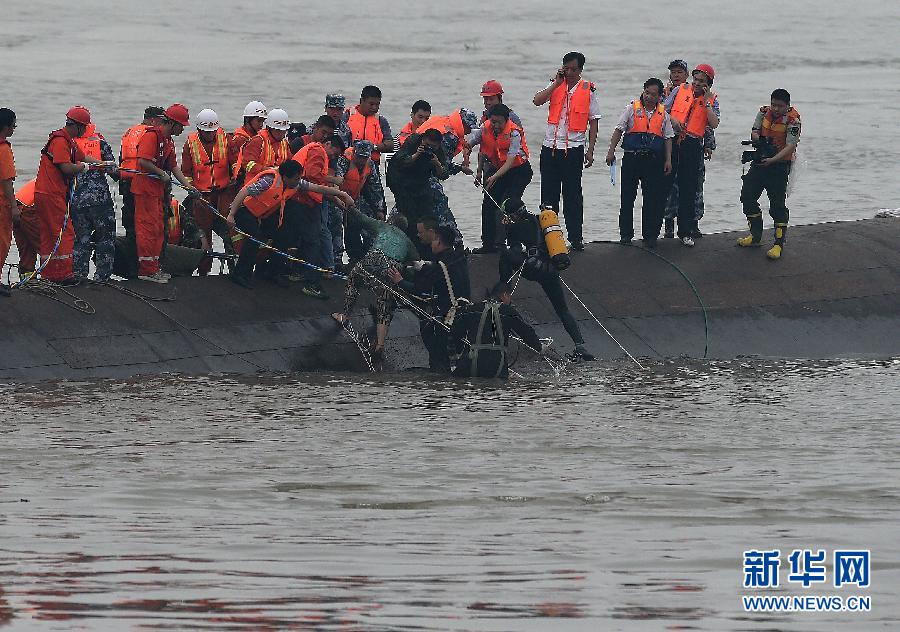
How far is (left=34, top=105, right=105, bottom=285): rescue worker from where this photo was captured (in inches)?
757

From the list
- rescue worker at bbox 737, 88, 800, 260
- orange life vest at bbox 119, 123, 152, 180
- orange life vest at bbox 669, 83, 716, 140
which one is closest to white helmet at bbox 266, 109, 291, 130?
orange life vest at bbox 119, 123, 152, 180

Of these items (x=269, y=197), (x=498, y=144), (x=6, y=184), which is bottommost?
(x=269, y=197)

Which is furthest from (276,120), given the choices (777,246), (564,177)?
(777,246)

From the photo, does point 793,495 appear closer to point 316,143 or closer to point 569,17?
point 316,143

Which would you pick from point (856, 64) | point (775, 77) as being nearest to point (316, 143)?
point (775, 77)

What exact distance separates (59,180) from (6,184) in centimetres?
79

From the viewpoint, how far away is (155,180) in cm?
2012

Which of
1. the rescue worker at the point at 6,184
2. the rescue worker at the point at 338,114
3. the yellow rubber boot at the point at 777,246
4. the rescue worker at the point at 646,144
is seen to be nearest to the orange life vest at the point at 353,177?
the rescue worker at the point at 338,114

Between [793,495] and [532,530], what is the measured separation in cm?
277

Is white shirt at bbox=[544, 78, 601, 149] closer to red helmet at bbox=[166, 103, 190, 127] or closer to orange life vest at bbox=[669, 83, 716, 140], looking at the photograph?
orange life vest at bbox=[669, 83, 716, 140]

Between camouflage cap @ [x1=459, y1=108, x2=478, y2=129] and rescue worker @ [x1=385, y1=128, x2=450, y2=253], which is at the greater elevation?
camouflage cap @ [x1=459, y1=108, x2=478, y2=129]

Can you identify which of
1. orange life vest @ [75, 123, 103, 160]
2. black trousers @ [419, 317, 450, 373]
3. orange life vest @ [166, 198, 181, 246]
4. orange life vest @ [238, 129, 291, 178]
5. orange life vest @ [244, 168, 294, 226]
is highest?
orange life vest @ [75, 123, 103, 160]

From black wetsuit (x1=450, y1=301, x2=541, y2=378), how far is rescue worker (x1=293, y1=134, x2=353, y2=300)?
2.19m

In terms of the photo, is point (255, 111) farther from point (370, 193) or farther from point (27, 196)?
point (27, 196)
